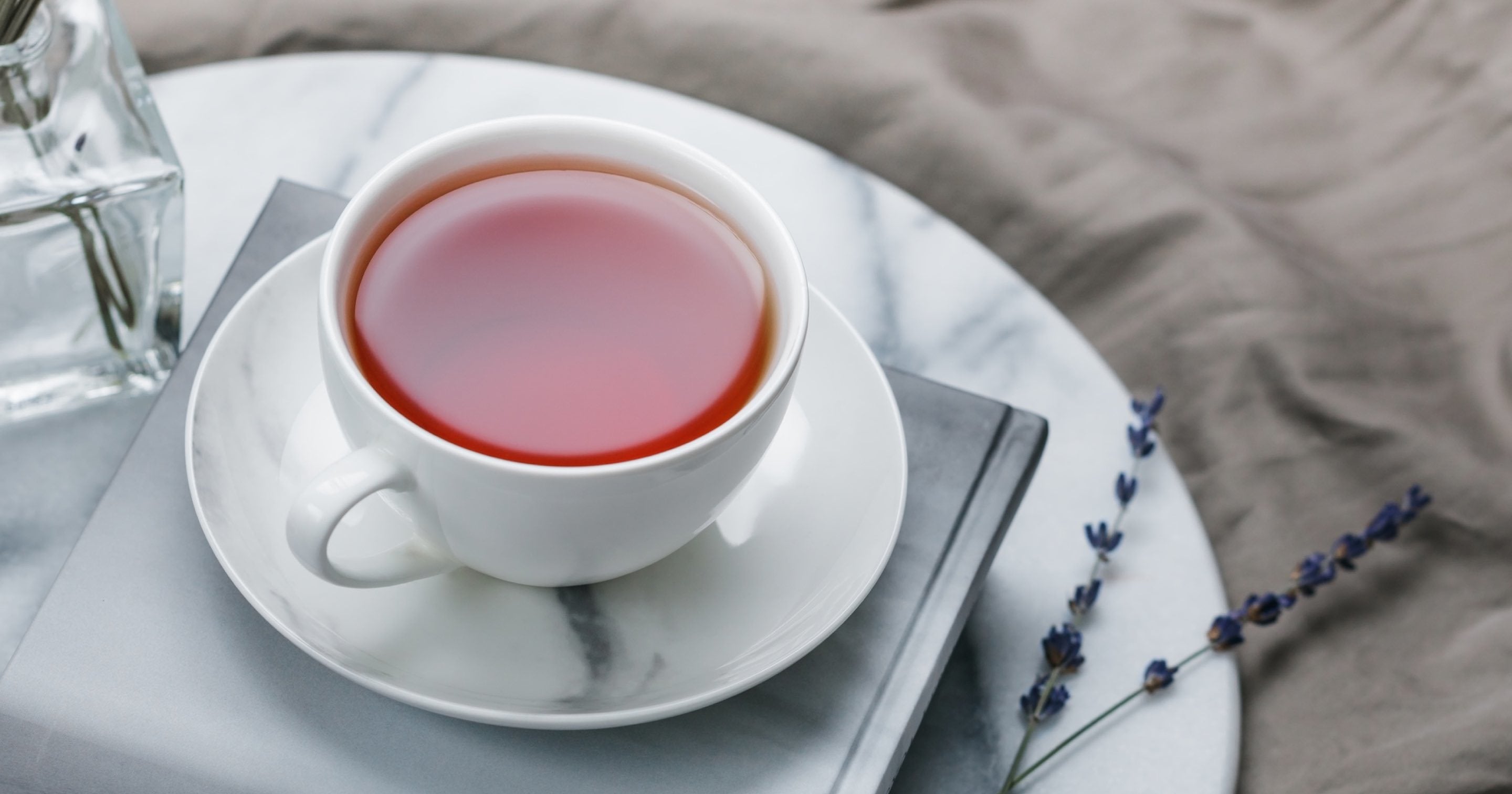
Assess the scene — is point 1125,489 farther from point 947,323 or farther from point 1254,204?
point 1254,204

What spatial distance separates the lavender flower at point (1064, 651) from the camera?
0.75 meters

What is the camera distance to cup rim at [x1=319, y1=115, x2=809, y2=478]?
0.50 metres

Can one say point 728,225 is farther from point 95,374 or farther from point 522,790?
point 95,374

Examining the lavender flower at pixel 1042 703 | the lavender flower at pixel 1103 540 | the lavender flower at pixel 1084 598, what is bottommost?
the lavender flower at pixel 1042 703

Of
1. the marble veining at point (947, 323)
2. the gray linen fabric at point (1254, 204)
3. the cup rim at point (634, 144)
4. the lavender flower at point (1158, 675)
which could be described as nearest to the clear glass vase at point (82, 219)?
the marble veining at point (947, 323)

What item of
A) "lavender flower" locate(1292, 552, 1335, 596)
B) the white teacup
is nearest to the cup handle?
the white teacup

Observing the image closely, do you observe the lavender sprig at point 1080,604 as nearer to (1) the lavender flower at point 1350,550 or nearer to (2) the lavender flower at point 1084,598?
(2) the lavender flower at point 1084,598

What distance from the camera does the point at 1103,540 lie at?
31.4 inches

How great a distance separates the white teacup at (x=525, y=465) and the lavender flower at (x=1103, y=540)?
0.96ft

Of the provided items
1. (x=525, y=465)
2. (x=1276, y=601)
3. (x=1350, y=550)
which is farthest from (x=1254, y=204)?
(x=525, y=465)

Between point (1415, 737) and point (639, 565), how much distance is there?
0.60m

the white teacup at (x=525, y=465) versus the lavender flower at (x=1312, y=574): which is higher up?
the white teacup at (x=525, y=465)

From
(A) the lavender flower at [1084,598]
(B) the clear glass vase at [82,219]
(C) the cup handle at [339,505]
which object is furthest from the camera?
(A) the lavender flower at [1084,598]

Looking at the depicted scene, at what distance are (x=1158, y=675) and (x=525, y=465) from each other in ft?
1.39
